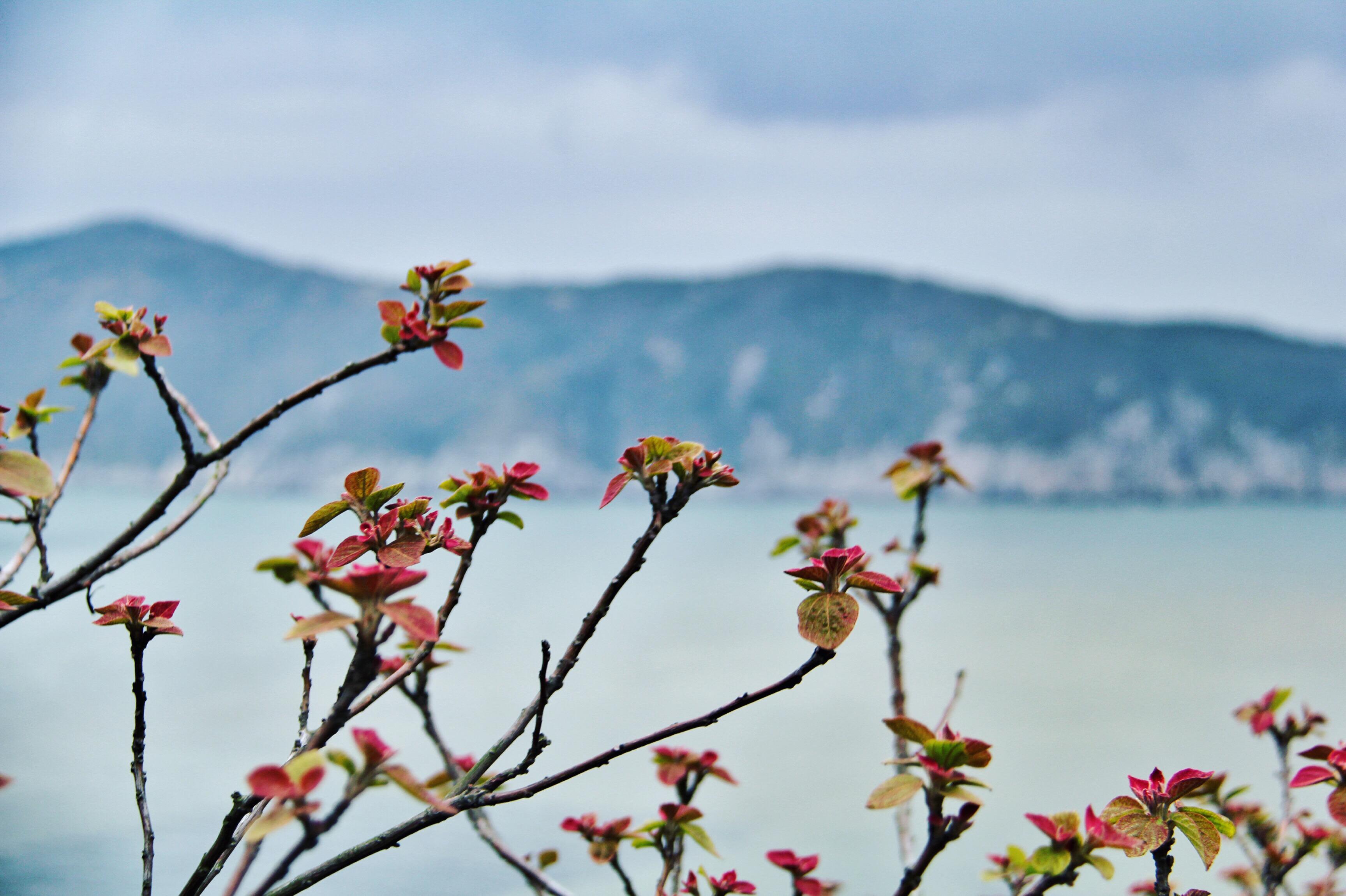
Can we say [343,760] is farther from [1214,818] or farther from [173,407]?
[1214,818]

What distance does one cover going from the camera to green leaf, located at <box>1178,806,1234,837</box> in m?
0.62

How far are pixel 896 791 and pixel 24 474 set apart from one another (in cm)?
61

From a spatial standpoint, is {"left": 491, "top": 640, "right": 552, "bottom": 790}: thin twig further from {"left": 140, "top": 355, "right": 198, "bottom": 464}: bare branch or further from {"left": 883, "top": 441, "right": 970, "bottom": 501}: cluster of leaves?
{"left": 883, "top": 441, "right": 970, "bottom": 501}: cluster of leaves

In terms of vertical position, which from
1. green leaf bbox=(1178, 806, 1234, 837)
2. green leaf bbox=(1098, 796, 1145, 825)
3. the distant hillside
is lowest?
green leaf bbox=(1178, 806, 1234, 837)

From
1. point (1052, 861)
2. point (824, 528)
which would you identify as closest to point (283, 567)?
point (1052, 861)

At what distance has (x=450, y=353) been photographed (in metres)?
0.68

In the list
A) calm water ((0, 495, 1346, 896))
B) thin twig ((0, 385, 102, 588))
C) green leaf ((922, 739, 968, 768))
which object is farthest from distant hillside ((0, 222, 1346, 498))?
green leaf ((922, 739, 968, 768))

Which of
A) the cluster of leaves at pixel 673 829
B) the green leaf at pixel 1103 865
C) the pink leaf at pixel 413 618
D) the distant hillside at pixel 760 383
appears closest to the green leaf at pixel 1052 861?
the green leaf at pixel 1103 865

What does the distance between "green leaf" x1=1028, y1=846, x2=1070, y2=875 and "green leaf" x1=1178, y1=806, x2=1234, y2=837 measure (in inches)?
3.9

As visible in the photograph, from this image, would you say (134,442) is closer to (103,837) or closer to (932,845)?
(103,837)

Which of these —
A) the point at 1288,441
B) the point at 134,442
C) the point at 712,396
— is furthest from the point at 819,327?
the point at 134,442

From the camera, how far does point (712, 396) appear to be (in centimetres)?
8038

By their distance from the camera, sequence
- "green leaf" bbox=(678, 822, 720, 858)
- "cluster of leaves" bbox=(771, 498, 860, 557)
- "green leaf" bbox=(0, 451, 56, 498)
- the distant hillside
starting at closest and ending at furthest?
"green leaf" bbox=(0, 451, 56, 498) → "green leaf" bbox=(678, 822, 720, 858) → "cluster of leaves" bbox=(771, 498, 860, 557) → the distant hillside

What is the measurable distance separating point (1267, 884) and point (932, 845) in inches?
33.8
